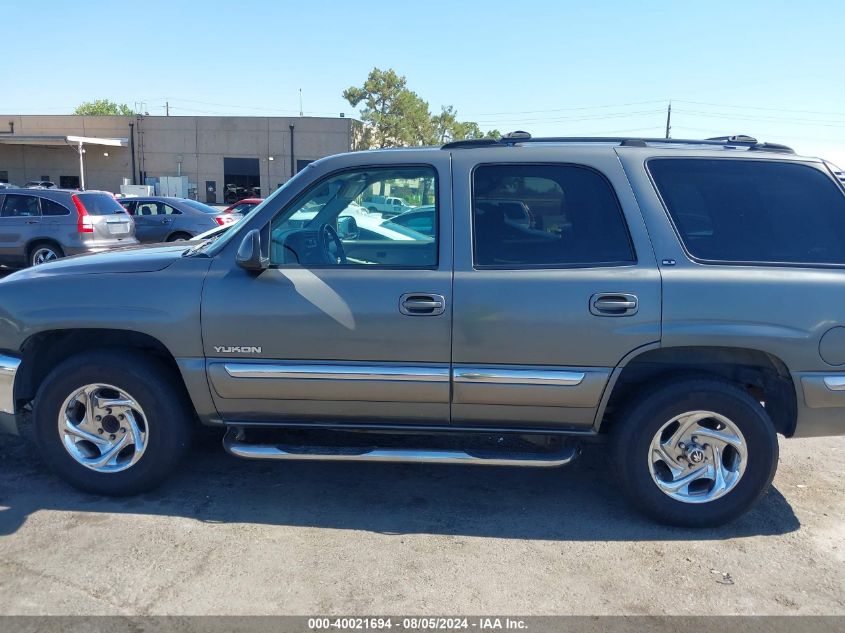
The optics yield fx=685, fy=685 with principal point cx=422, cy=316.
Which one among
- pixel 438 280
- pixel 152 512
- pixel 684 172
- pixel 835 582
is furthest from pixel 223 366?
pixel 835 582

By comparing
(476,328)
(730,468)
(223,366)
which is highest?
(476,328)

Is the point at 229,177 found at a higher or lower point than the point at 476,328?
higher

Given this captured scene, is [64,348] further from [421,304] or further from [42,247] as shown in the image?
[42,247]

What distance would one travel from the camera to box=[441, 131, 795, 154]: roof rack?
3879mm

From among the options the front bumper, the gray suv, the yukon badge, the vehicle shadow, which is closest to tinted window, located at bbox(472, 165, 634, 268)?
the gray suv

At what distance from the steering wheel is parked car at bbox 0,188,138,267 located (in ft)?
33.5

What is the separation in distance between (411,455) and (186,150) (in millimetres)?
44562

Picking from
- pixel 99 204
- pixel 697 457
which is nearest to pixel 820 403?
pixel 697 457

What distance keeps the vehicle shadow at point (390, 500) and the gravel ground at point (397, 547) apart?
1 centimetres

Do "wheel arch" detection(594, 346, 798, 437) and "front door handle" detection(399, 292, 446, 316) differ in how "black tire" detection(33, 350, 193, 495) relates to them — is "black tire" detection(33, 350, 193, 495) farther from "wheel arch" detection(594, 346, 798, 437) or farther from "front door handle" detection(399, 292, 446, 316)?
"wheel arch" detection(594, 346, 798, 437)

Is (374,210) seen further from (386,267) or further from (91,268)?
(91,268)

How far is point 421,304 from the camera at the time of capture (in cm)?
360

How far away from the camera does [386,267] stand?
371 cm

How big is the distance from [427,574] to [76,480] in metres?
2.16
